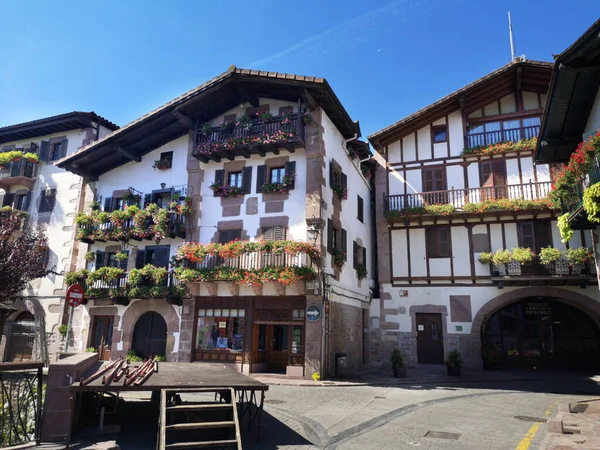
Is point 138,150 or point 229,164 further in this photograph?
point 138,150

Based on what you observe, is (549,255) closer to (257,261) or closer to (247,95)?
(257,261)

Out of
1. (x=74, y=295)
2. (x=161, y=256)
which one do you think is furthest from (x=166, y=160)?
(x=74, y=295)

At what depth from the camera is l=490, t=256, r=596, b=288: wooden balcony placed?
62.4 feet

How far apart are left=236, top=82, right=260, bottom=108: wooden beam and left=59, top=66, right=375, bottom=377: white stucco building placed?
66 millimetres

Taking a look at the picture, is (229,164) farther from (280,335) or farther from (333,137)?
(280,335)

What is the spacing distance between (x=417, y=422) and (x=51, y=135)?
24360 millimetres

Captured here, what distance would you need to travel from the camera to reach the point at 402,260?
22.4 m

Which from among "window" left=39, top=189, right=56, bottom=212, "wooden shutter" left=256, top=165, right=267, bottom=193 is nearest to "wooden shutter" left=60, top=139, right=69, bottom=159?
"window" left=39, top=189, right=56, bottom=212

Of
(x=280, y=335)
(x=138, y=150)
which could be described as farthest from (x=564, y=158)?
(x=138, y=150)

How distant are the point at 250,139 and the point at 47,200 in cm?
1296

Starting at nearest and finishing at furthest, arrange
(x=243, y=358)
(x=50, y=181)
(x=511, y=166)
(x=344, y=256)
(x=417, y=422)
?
(x=417, y=422) < (x=243, y=358) < (x=344, y=256) < (x=511, y=166) < (x=50, y=181)

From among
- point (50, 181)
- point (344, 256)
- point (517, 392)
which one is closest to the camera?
point (517, 392)

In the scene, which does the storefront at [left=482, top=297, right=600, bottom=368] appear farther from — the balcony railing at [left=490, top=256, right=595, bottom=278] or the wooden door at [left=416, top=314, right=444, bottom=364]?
the balcony railing at [left=490, top=256, right=595, bottom=278]

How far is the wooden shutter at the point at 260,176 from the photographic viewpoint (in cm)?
1936
